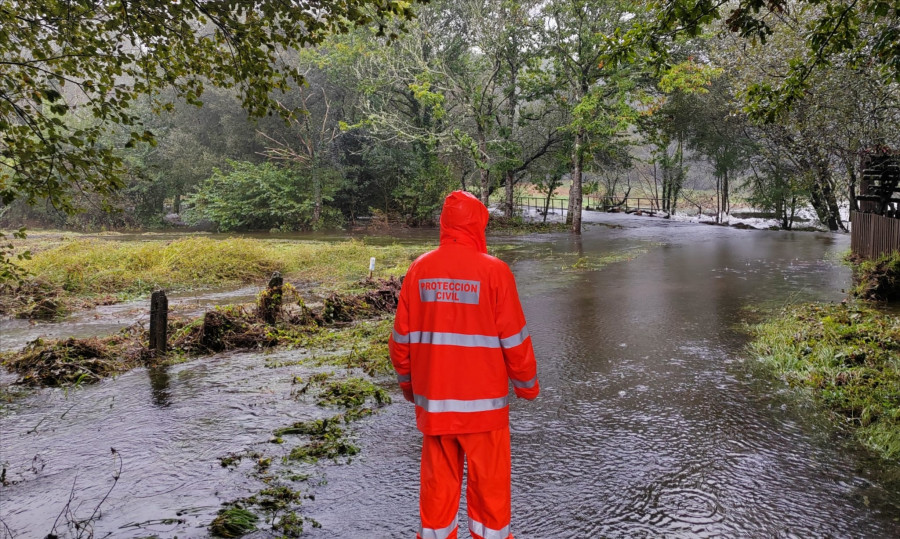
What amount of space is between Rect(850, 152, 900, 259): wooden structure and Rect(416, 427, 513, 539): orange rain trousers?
14.0 metres

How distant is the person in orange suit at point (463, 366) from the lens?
Result: 280 cm

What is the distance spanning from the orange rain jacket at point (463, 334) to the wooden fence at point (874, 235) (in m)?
13.1

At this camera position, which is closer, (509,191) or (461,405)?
(461,405)

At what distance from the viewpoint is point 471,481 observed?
2.82m

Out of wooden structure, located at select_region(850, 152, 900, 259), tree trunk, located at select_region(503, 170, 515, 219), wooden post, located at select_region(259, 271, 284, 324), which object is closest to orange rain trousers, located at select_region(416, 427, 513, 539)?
wooden post, located at select_region(259, 271, 284, 324)

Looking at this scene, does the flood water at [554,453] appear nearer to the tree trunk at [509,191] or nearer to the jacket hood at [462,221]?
the jacket hood at [462,221]

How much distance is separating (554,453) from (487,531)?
71.1 inches

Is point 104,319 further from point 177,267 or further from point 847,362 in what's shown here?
point 847,362

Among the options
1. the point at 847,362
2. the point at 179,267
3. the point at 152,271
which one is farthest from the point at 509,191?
the point at 847,362

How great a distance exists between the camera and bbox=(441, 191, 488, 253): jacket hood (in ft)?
9.85

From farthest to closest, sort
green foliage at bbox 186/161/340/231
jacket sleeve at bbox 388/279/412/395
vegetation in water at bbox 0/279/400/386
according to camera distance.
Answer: green foliage at bbox 186/161/340/231 → vegetation in water at bbox 0/279/400/386 → jacket sleeve at bbox 388/279/412/395

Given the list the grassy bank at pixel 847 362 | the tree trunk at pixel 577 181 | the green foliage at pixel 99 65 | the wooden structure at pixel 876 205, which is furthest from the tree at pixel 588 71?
the green foliage at pixel 99 65

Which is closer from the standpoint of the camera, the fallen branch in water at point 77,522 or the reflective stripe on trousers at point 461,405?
the reflective stripe on trousers at point 461,405

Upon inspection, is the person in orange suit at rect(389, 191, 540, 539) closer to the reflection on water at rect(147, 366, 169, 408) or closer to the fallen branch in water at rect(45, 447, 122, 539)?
the fallen branch in water at rect(45, 447, 122, 539)
